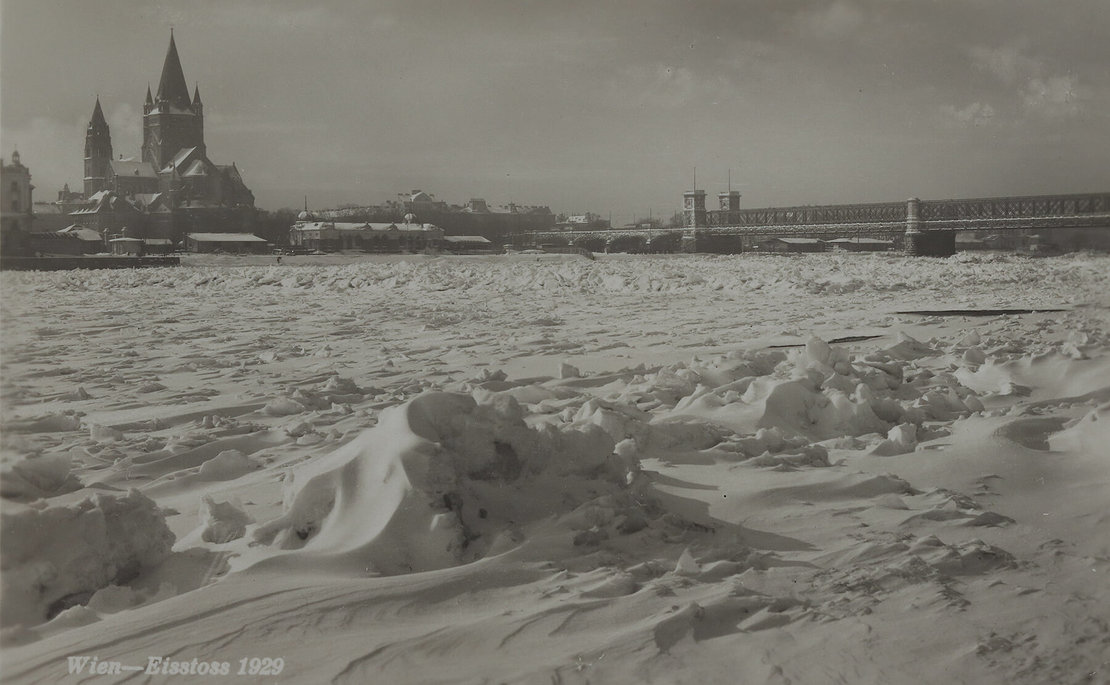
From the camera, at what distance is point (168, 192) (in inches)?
2475

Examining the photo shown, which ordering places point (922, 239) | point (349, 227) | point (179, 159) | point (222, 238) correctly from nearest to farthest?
point (922, 239)
point (222, 238)
point (179, 159)
point (349, 227)

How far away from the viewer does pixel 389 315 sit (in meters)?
9.95

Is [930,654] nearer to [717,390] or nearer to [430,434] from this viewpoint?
[430,434]

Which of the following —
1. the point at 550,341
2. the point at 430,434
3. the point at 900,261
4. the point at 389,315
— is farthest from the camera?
the point at 900,261

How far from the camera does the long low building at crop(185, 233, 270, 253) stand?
183ft

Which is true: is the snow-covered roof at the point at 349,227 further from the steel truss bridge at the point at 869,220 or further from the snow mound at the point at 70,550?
the snow mound at the point at 70,550

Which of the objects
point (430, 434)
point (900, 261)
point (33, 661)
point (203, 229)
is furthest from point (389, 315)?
point (203, 229)

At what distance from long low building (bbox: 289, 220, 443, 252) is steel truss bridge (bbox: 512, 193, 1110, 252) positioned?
24.7 meters

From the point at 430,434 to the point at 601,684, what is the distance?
107cm

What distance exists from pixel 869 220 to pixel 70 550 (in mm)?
18913

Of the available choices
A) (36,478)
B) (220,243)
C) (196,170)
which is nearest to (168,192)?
(196,170)

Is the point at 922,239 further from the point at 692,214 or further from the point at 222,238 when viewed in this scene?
the point at 222,238

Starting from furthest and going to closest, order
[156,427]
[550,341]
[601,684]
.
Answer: [550,341]
[156,427]
[601,684]

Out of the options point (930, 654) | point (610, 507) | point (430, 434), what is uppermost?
point (430, 434)
